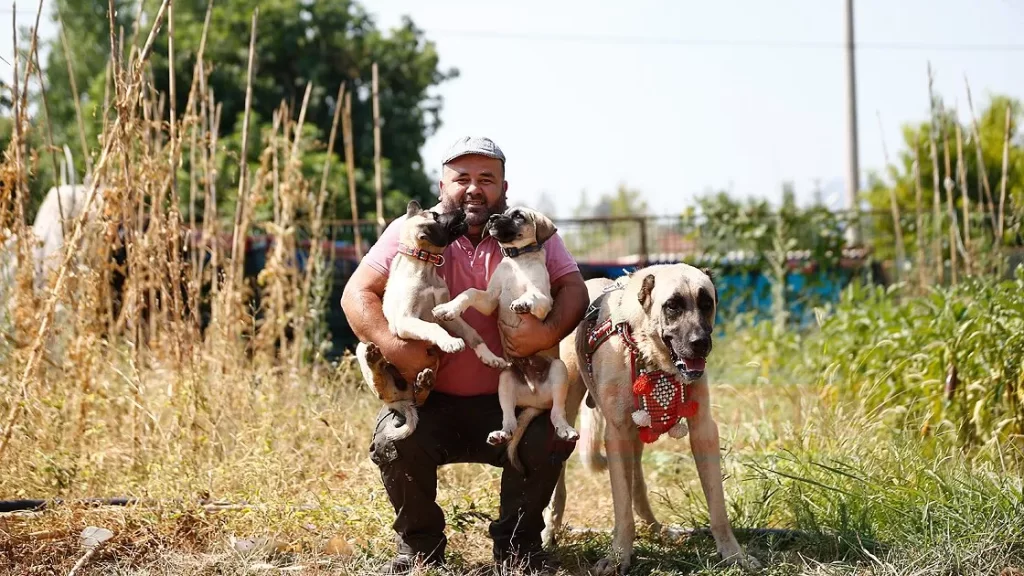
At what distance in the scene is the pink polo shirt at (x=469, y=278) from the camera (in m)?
4.14

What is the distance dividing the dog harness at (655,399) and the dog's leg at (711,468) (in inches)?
2.0

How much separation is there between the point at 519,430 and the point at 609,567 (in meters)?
0.69

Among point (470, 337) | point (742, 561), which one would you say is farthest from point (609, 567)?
point (470, 337)

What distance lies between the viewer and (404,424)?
158 inches

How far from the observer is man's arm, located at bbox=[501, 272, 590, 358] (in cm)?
391

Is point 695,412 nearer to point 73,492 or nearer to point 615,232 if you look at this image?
point 73,492

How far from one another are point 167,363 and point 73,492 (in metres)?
0.97

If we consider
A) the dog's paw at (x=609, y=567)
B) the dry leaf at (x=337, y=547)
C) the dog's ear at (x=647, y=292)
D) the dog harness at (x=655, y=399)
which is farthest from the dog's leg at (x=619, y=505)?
the dry leaf at (x=337, y=547)

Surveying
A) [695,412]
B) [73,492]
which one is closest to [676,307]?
[695,412]

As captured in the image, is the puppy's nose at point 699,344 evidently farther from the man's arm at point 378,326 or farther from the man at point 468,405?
the man's arm at point 378,326

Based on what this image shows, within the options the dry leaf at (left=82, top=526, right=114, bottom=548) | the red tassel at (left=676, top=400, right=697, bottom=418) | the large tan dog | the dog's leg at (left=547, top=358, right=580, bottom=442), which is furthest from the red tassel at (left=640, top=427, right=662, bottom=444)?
the dry leaf at (left=82, top=526, right=114, bottom=548)

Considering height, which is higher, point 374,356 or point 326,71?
point 326,71

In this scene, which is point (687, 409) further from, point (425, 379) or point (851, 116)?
point (851, 116)

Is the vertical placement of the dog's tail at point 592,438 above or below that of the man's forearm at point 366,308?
below
